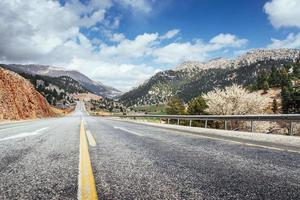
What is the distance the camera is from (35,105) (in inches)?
2462

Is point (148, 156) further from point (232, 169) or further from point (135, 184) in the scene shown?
point (135, 184)

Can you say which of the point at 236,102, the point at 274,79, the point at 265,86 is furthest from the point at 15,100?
the point at 274,79

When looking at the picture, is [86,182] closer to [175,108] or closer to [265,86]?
[175,108]

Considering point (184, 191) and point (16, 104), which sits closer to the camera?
point (184, 191)

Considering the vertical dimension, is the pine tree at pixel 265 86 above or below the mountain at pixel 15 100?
above

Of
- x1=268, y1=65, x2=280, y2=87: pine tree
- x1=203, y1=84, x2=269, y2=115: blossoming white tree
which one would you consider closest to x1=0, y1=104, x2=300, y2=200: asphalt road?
x1=203, y1=84, x2=269, y2=115: blossoming white tree

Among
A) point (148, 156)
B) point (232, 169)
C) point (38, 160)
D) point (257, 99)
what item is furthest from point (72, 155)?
point (257, 99)

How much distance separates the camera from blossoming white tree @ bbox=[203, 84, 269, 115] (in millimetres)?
42719

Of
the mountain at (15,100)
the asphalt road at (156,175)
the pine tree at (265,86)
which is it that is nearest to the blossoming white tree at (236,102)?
the mountain at (15,100)

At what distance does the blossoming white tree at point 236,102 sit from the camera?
42719mm

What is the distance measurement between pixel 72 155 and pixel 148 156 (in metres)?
1.58

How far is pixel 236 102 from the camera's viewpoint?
44.9 metres

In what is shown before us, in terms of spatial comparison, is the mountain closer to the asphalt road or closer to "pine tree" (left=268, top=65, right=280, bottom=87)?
the asphalt road

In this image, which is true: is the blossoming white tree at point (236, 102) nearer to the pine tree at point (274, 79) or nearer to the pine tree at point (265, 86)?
the pine tree at point (265, 86)
